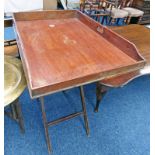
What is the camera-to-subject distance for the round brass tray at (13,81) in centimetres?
107

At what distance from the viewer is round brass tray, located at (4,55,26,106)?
107cm

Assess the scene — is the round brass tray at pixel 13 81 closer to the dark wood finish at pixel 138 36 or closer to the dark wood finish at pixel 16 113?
the dark wood finish at pixel 16 113

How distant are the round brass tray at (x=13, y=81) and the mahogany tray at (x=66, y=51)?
193mm

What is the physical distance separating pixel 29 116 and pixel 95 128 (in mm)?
686

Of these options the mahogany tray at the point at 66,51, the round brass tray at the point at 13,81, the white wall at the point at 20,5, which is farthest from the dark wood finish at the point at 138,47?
the white wall at the point at 20,5

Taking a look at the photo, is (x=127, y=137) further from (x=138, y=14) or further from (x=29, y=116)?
(x=138, y=14)

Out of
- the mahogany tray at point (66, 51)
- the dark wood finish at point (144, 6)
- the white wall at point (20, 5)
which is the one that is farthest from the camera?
the dark wood finish at point (144, 6)

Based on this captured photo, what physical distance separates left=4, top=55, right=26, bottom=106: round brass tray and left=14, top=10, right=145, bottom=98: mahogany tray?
19 centimetres

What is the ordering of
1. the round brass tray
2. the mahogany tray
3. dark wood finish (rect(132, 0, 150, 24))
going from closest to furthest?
the mahogany tray
the round brass tray
dark wood finish (rect(132, 0, 150, 24))

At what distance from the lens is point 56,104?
72.9 inches

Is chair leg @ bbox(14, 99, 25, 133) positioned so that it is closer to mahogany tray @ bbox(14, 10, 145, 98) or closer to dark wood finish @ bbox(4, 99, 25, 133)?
dark wood finish @ bbox(4, 99, 25, 133)

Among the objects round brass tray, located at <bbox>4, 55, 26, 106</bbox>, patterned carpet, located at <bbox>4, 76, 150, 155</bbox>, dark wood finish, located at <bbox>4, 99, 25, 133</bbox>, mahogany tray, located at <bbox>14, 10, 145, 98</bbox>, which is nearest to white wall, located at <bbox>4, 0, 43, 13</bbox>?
mahogany tray, located at <bbox>14, 10, 145, 98</bbox>

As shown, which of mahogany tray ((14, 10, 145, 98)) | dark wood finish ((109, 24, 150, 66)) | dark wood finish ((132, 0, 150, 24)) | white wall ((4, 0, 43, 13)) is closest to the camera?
mahogany tray ((14, 10, 145, 98))

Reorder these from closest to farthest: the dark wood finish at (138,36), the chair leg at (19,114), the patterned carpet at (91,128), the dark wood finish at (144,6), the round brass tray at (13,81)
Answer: the round brass tray at (13,81) < the chair leg at (19,114) < the patterned carpet at (91,128) < the dark wood finish at (138,36) < the dark wood finish at (144,6)
